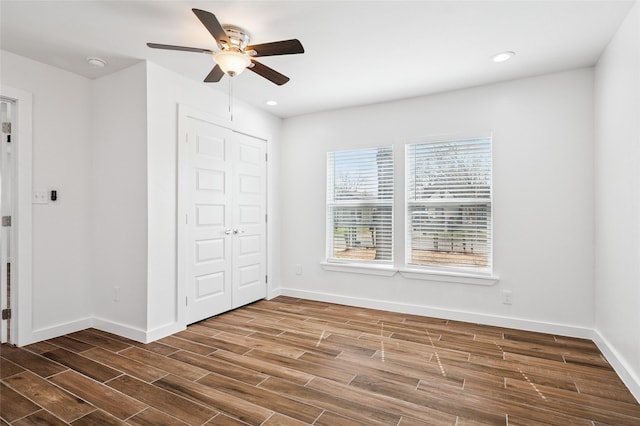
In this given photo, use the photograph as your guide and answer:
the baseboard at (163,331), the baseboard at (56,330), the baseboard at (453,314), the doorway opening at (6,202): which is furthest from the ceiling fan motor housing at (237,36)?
the baseboard at (453,314)

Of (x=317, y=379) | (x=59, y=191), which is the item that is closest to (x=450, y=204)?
(x=317, y=379)

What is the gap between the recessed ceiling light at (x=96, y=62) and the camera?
3.05 m

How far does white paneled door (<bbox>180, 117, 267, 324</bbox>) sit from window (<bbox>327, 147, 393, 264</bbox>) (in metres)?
0.95

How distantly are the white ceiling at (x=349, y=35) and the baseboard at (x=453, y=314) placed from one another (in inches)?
97.3

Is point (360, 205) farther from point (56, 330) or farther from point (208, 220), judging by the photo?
point (56, 330)

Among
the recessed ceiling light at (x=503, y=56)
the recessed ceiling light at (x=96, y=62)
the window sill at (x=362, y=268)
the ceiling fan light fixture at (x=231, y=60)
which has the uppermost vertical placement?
the recessed ceiling light at (x=503, y=56)

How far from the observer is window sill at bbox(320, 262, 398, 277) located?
4176 mm

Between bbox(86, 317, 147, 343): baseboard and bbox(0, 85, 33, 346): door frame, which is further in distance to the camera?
bbox(86, 317, 147, 343): baseboard

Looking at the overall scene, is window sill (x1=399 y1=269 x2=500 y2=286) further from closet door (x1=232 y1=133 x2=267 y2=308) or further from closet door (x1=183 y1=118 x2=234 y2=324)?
closet door (x1=183 y1=118 x2=234 y2=324)

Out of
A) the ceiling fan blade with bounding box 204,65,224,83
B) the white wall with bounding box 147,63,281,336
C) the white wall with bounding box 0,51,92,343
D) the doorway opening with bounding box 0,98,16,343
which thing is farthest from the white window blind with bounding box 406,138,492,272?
the doorway opening with bounding box 0,98,16,343

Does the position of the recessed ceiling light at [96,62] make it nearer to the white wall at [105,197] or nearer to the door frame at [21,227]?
the white wall at [105,197]

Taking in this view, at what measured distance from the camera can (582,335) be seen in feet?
10.6

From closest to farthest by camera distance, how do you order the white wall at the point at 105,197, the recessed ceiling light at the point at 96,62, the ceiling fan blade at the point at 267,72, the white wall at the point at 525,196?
the ceiling fan blade at the point at 267,72
the recessed ceiling light at the point at 96,62
the white wall at the point at 105,197
the white wall at the point at 525,196

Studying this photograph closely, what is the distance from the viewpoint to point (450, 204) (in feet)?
12.7
